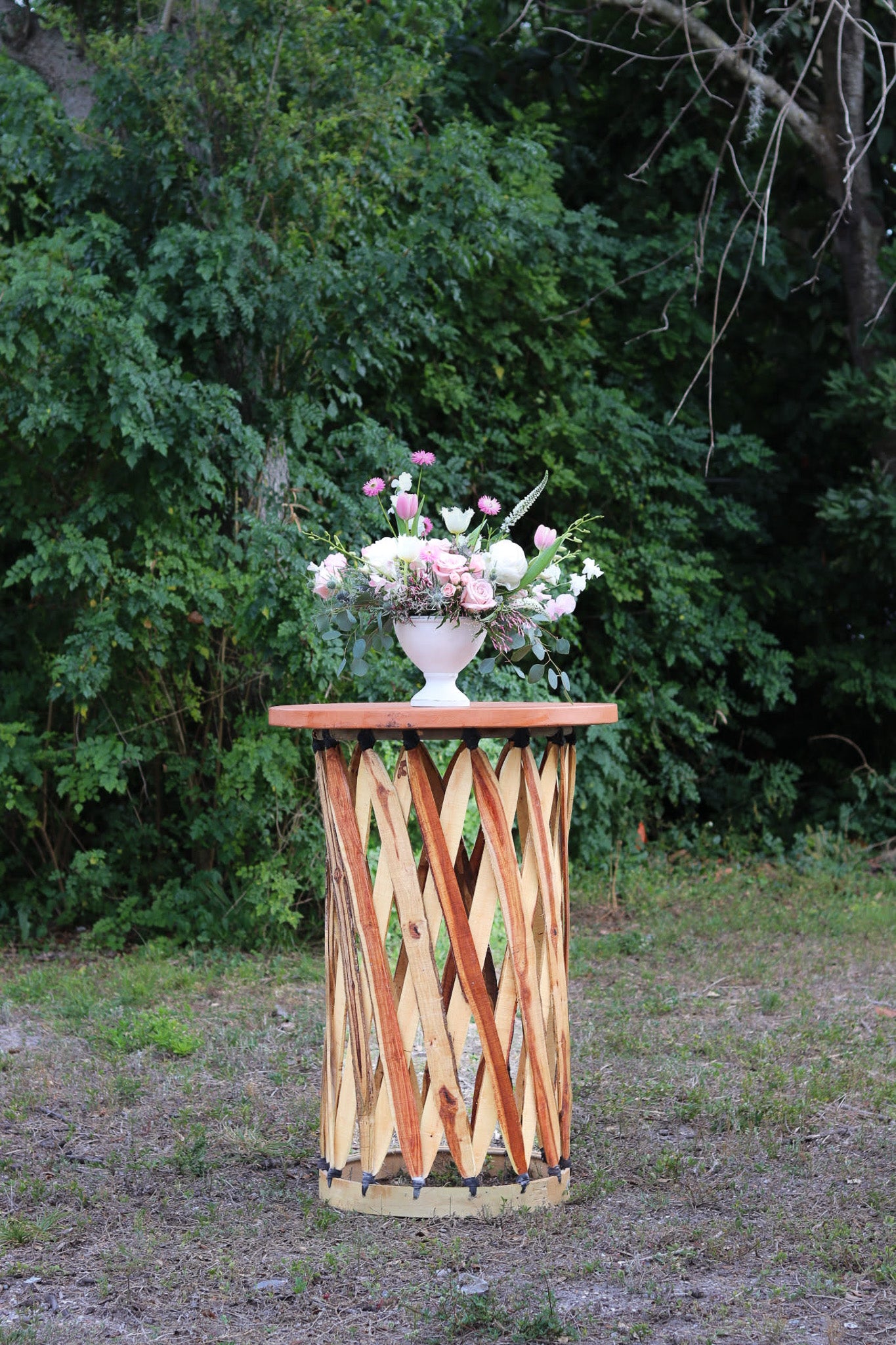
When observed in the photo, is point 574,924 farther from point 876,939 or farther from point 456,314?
point 456,314

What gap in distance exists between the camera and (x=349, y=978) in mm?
2934

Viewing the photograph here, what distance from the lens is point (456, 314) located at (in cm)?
679

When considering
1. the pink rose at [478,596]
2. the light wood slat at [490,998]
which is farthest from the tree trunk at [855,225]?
the light wood slat at [490,998]

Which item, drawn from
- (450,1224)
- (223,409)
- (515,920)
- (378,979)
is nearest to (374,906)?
(378,979)

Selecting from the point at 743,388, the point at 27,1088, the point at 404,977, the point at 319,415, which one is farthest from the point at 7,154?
the point at 743,388

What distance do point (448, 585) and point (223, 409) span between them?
8.60ft

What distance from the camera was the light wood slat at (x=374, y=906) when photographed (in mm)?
2871

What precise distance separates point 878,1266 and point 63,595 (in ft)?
13.4

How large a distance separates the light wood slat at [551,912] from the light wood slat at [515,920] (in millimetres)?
67

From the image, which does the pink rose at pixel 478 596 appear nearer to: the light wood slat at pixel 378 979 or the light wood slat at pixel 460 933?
the light wood slat at pixel 460 933

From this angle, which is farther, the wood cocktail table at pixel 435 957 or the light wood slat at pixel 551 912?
the light wood slat at pixel 551 912

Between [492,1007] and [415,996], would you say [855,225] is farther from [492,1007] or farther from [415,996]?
[415,996]

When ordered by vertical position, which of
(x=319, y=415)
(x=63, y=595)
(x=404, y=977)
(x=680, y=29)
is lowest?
(x=404, y=977)

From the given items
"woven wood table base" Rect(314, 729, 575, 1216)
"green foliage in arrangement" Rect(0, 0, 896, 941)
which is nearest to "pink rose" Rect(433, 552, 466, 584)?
"woven wood table base" Rect(314, 729, 575, 1216)
